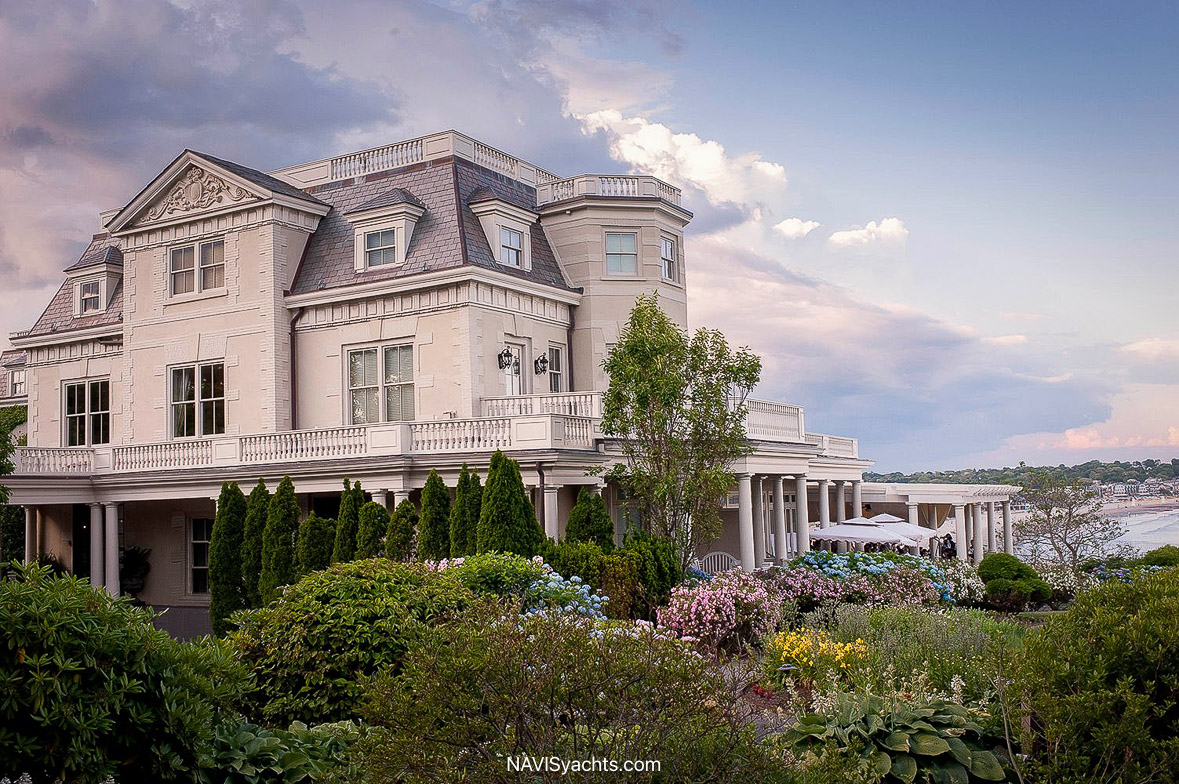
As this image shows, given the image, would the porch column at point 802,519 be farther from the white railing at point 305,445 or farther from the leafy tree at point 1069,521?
the white railing at point 305,445

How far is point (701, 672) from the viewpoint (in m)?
5.84

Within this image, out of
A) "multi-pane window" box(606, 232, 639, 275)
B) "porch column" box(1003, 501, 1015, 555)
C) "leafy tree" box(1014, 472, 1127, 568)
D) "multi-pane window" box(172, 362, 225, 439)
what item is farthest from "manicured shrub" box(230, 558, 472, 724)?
"porch column" box(1003, 501, 1015, 555)

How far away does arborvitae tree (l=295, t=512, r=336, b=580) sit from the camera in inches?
859

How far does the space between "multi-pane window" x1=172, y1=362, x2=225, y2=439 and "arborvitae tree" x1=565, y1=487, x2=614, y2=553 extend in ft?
39.1

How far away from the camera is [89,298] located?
32.0m

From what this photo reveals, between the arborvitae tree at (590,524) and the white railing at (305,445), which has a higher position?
the white railing at (305,445)

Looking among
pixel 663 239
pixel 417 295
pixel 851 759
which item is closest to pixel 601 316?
pixel 663 239

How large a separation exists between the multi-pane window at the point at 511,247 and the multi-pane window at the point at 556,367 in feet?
7.93

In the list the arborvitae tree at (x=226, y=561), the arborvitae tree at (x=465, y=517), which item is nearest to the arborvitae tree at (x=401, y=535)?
the arborvitae tree at (x=465, y=517)

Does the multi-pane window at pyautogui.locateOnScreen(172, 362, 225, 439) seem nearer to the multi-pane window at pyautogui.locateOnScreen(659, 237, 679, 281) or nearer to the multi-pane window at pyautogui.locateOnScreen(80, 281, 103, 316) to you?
the multi-pane window at pyautogui.locateOnScreen(80, 281, 103, 316)

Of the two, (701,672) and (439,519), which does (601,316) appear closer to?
(439,519)

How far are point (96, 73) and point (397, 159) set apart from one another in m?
8.83

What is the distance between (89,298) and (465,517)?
60.3ft

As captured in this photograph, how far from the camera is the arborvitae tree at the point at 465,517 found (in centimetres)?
1967
